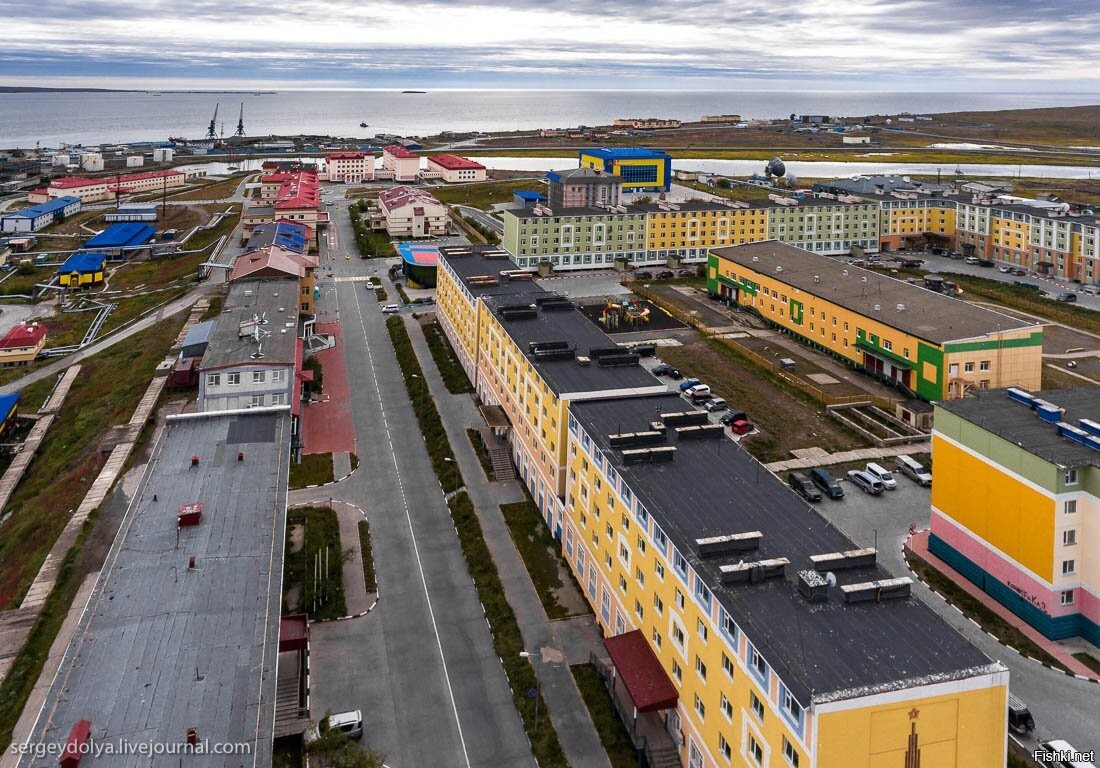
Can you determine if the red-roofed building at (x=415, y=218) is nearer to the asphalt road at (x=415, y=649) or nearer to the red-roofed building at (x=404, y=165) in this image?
the red-roofed building at (x=404, y=165)

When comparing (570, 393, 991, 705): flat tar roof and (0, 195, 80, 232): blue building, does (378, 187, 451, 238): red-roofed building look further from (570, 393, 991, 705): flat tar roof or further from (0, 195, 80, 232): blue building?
(570, 393, 991, 705): flat tar roof

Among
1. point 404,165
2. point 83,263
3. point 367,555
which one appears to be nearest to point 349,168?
point 404,165

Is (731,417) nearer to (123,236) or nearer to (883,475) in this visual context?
(883,475)

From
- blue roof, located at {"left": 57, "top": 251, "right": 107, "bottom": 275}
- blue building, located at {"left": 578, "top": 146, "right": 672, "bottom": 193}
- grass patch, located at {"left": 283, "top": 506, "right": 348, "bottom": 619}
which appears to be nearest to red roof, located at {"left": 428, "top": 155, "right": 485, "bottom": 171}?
blue building, located at {"left": 578, "top": 146, "right": 672, "bottom": 193}

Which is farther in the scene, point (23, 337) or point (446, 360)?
point (23, 337)

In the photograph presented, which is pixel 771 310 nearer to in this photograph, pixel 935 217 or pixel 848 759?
pixel 935 217

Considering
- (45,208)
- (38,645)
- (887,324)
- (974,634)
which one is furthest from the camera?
(45,208)

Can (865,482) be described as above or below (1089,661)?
above
